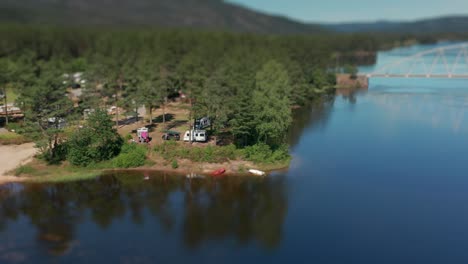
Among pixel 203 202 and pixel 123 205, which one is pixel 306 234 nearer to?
pixel 203 202

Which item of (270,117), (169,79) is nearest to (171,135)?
(270,117)

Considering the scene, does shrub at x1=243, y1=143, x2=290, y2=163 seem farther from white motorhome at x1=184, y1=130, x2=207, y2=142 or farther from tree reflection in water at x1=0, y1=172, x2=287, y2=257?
white motorhome at x1=184, y1=130, x2=207, y2=142

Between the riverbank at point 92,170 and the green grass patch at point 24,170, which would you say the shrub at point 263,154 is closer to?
the riverbank at point 92,170

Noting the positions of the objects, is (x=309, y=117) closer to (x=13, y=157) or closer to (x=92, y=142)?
(x=92, y=142)

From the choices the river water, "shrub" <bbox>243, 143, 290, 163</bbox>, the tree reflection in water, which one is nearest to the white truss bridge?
the river water

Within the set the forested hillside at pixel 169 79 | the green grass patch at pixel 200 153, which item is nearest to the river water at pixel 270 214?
the green grass patch at pixel 200 153

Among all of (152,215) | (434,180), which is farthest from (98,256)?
(434,180)
